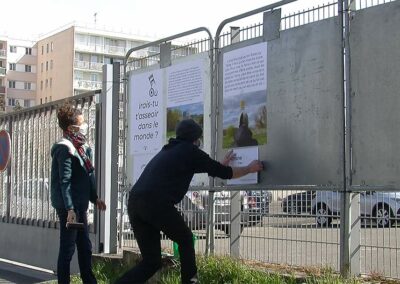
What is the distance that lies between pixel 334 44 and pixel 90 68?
3759 inches

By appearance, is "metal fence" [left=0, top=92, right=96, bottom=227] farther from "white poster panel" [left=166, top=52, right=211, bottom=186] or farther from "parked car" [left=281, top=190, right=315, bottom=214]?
"parked car" [left=281, top=190, right=315, bottom=214]

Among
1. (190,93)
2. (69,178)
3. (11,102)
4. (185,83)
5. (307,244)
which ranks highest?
(11,102)

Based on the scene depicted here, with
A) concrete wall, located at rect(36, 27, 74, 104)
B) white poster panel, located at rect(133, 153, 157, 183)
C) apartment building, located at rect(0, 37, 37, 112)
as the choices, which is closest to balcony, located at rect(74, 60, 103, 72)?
concrete wall, located at rect(36, 27, 74, 104)

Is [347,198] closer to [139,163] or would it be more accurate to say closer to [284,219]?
[284,219]

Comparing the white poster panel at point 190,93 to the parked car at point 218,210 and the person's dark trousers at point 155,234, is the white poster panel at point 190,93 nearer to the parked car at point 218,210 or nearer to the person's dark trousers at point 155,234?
the parked car at point 218,210

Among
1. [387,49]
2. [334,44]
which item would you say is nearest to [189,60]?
[334,44]

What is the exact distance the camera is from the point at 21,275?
1011 centimetres

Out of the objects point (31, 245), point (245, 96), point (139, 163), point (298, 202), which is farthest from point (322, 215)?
point (31, 245)

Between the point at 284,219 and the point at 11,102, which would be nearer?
the point at 284,219

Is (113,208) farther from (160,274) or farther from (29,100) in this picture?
(29,100)

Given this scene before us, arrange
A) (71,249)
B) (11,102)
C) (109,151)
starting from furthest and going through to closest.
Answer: (11,102)
(109,151)
(71,249)

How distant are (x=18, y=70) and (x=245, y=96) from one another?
102m

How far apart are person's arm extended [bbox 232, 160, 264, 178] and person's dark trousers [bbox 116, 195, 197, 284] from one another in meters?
0.77

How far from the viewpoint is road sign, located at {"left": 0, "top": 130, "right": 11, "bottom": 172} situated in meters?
12.3
